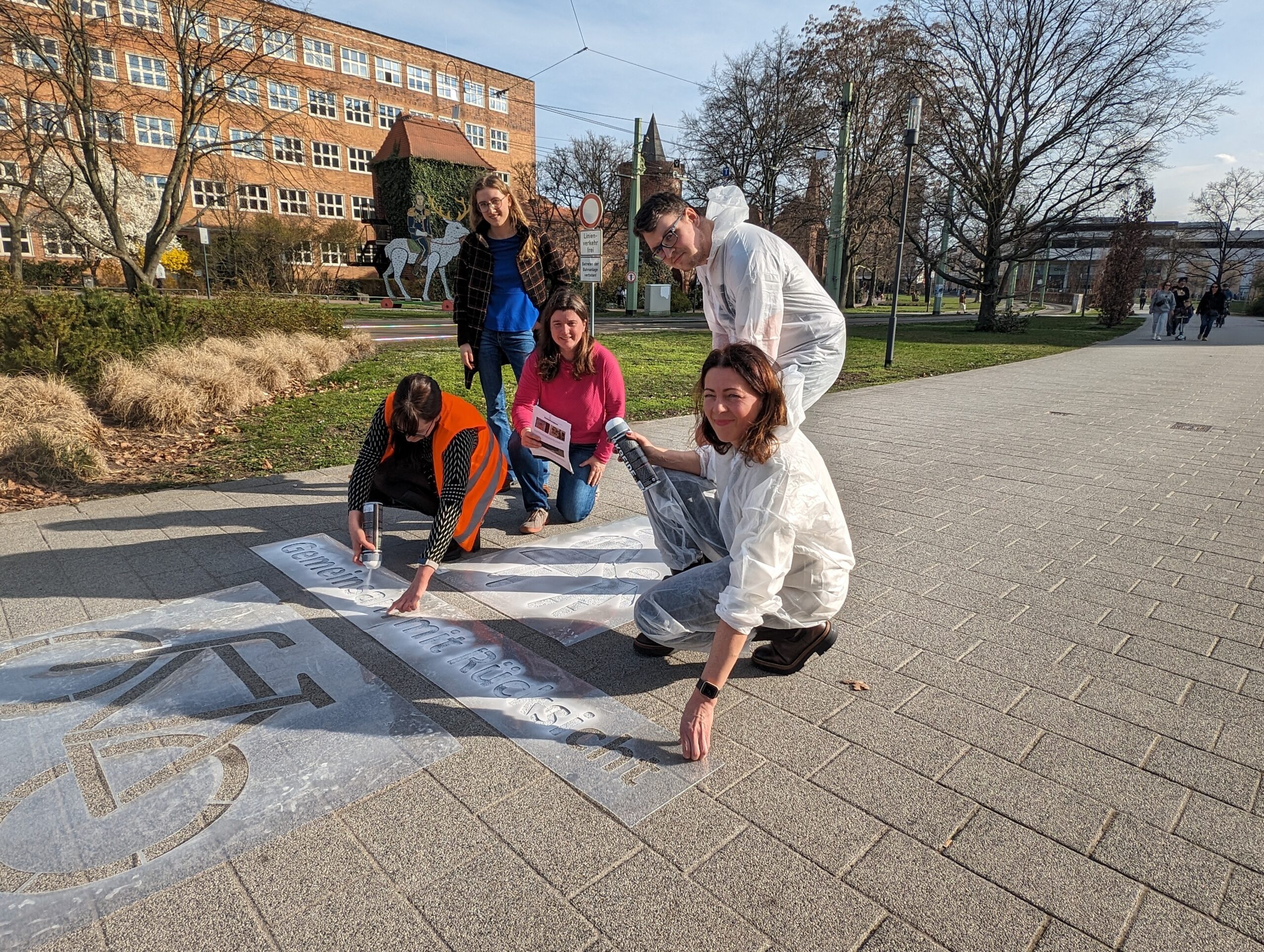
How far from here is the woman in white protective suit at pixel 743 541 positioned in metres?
2.27

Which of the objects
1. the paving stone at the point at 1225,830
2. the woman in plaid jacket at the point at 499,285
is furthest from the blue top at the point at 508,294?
the paving stone at the point at 1225,830

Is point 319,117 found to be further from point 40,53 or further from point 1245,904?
point 1245,904

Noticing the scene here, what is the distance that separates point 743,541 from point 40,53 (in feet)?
61.9

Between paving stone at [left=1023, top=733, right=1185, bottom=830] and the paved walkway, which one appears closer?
the paved walkway

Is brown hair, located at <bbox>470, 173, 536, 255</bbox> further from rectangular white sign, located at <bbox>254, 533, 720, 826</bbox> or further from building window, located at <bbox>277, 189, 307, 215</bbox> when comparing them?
building window, located at <bbox>277, 189, 307, 215</bbox>

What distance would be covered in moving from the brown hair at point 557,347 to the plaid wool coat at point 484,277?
66 centimetres

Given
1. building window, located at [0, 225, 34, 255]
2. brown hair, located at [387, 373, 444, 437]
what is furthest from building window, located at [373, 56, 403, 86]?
brown hair, located at [387, 373, 444, 437]

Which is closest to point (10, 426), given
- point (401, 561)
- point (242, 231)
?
point (401, 561)

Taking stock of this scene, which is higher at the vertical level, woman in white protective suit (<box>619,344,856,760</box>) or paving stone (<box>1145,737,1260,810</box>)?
woman in white protective suit (<box>619,344,856,760</box>)

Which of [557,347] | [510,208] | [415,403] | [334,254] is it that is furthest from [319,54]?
[415,403]

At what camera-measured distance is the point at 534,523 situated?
181 inches

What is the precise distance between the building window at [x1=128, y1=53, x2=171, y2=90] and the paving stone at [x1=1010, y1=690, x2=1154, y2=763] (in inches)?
1795

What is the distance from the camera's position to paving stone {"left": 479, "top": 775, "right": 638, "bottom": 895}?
1919 millimetres

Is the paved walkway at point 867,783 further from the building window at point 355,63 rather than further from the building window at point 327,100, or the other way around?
the building window at point 355,63
